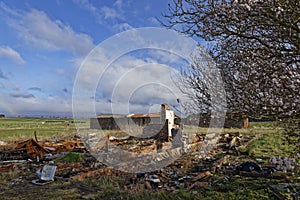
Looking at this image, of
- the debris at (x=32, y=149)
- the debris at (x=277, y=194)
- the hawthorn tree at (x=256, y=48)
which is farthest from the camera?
the debris at (x=32, y=149)

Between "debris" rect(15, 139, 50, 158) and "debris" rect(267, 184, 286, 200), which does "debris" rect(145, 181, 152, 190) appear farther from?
"debris" rect(15, 139, 50, 158)

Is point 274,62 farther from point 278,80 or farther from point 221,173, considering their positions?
point 221,173

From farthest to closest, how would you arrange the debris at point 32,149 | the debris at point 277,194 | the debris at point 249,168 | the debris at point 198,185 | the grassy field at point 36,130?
the grassy field at point 36,130 → the debris at point 32,149 → the debris at point 249,168 → the debris at point 198,185 → the debris at point 277,194

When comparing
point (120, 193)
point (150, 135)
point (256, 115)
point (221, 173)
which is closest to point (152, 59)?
point (221, 173)

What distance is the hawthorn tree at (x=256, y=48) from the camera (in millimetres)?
2859

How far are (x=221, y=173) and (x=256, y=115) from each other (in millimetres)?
4059

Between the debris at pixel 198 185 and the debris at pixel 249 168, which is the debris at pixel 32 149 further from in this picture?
the debris at pixel 249 168

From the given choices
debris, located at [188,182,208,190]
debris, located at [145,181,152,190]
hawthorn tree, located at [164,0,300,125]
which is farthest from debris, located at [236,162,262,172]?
hawthorn tree, located at [164,0,300,125]

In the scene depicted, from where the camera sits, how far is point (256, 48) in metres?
3.29

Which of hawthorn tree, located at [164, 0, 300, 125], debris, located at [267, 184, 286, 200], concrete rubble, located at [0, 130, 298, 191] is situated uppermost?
hawthorn tree, located at [164, 0, 300, 125]

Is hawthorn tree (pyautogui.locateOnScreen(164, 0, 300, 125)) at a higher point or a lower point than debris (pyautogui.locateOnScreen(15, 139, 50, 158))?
higher

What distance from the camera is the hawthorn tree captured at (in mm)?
2859

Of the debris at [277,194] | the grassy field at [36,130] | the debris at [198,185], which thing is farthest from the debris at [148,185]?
the grassy field at [36,130]

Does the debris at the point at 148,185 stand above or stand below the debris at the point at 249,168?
below
